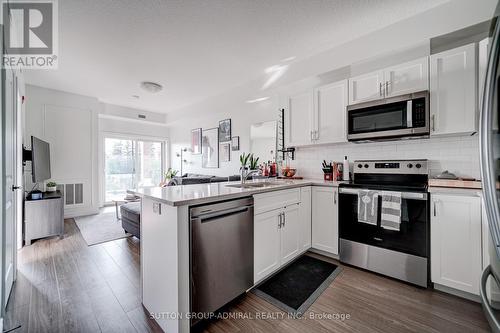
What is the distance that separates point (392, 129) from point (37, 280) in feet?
13.1

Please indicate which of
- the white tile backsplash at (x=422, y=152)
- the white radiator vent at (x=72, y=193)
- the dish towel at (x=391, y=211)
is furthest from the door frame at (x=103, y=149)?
the dish towel at (x=391, y=211)

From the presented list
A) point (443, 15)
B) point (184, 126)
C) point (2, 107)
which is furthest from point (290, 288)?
point (184, 126)

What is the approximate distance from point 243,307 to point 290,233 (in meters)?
0.87

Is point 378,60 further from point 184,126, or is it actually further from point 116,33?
point 184,126

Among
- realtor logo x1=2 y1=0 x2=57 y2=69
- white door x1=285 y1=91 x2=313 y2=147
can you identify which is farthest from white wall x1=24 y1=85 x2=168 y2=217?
white door x1=285 y1=91 x2=313 y2=147

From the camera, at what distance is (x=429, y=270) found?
6.31 feet

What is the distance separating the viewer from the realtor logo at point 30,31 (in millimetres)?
2098

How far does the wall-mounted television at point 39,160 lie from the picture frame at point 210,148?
3004 mm

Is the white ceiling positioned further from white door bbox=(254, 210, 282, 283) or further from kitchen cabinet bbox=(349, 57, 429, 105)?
white door bbox=(254, 210, 282, 283)

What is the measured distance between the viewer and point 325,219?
254 cm

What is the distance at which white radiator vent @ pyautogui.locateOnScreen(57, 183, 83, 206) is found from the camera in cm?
455

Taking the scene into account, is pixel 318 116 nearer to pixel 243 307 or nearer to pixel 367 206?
pixel 367 206

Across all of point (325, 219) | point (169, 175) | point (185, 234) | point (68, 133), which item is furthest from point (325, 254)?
point (68, 133)

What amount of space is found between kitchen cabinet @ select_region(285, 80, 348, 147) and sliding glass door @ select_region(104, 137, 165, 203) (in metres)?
4.90
